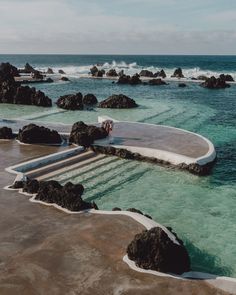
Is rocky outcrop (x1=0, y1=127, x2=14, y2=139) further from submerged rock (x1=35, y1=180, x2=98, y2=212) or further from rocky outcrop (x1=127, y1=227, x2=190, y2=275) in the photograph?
rocky outcrop (x1=127, y1=227, x2=190, y2=275)

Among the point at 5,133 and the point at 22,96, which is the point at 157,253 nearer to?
the point at 5,133

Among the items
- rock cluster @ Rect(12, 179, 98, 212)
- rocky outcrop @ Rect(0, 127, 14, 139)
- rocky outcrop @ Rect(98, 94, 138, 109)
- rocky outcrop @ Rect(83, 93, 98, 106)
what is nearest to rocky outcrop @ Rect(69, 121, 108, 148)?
rocky outcrop @ Rect(0, 127, 14, 139)

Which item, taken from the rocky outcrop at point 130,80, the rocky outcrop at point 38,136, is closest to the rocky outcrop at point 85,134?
the rocky outcrop at point 38,136

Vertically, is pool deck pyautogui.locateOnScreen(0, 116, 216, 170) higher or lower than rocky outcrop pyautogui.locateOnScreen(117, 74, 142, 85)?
lower

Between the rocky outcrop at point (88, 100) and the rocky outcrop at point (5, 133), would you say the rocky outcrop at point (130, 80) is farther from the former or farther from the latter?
the rocky outcrop at point (5, 133)

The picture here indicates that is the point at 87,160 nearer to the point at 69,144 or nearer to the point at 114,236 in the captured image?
the point at 69,144
